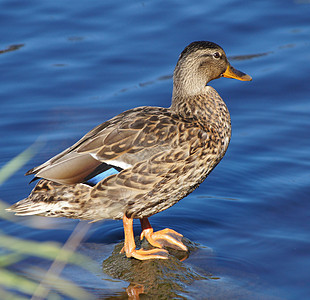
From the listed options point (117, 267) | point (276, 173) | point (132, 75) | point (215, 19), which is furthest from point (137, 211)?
point (215, 19)

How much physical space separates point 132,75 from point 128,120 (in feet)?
9.80

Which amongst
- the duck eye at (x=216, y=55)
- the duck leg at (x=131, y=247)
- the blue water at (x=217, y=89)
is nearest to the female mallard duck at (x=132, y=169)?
the duck leg at (x=131, y=247)

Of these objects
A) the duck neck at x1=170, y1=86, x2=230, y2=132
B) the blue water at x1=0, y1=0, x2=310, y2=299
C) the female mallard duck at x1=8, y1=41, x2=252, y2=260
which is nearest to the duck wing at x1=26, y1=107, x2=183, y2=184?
the female mallard duck at x1=8, y1=41, x2=252, y2=260

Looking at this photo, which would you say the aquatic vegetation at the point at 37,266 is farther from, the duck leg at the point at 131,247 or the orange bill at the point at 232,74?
the orange bill at the point at 232,74

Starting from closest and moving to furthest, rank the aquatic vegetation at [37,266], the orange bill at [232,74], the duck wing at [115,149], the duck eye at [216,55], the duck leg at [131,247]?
the aquatic vegetation at [37,266]
the duck wing at [115,149]
the duck leg at [131,247]
the duck eye at [216,55]
the orange bill at [232,74]

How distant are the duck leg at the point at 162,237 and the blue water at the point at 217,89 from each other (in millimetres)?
166

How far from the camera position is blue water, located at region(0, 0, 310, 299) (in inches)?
209

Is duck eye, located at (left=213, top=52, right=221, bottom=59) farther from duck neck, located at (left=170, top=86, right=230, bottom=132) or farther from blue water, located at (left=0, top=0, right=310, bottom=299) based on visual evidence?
blue water, located at (left=0, top=0, right=310, bottom=299)

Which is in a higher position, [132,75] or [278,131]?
[132,75]

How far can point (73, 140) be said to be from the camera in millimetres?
7121

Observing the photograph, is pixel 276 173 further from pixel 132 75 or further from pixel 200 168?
pixel 132 75

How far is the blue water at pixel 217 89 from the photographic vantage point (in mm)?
5309

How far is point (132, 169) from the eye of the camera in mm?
5043

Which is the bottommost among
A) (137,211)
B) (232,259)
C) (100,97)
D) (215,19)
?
(232,259)
